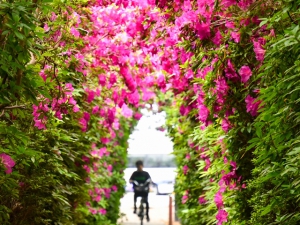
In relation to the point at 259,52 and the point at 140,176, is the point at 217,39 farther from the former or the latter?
the point at 140,176

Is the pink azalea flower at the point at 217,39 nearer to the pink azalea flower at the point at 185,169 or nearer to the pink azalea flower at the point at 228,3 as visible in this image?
the pink azalea flower at the point at 228,3

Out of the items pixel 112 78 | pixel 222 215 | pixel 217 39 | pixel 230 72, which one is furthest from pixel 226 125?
pixel 112 78

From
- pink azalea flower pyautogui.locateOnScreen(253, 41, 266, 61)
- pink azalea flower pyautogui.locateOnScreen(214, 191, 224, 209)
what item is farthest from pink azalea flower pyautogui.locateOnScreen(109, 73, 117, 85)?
pink azalea flower pyautogui.locateOnScreen(253, 41, 266, 61)

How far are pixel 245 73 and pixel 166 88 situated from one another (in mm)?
4605

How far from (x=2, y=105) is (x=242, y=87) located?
7.38ft

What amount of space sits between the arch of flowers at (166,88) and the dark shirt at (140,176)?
7.98 metres

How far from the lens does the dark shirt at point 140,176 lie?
19106mm

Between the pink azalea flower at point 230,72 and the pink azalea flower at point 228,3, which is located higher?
the pink azalea flower at point 228,3

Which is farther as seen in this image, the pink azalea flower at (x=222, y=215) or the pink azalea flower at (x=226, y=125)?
the pink azalea flower at (x=222, y=215)

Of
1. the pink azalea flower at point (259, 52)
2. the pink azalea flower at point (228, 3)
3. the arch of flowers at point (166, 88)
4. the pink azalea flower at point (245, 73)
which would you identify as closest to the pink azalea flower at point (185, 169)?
the arch of flowers at point (166, 88)

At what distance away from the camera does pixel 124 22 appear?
8.55m

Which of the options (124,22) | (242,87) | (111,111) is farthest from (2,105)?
(111,111)

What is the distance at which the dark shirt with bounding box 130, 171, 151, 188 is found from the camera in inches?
752

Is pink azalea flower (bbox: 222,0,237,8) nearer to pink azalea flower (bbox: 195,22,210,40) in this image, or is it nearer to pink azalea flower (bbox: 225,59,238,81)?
pink azalea flower (bbox: 195,22,210,40)
